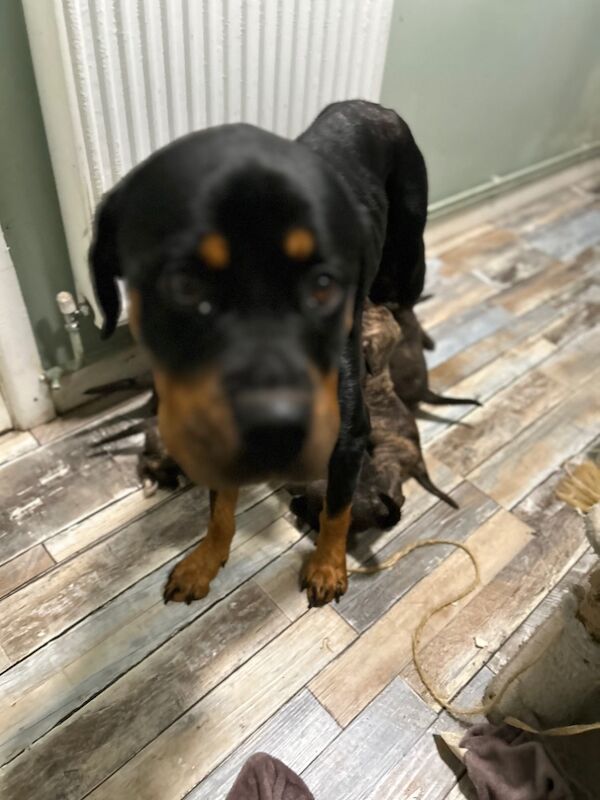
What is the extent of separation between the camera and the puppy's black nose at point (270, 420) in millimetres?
821

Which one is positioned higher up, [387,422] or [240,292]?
[240,292]

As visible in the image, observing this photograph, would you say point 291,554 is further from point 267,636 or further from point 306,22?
point 306,22

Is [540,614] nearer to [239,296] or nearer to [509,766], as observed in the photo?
[509,766]

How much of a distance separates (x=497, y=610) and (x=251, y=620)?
70cm

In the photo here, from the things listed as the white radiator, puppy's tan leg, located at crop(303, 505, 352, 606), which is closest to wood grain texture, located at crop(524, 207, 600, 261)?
the white radiator

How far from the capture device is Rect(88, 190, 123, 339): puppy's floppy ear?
1.11 metres

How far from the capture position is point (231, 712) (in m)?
1.52

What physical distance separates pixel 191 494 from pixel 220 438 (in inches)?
46.6

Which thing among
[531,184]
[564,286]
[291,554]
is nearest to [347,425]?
[291,554]

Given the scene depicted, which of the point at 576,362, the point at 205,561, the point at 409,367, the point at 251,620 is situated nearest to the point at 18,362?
the point at 205,561

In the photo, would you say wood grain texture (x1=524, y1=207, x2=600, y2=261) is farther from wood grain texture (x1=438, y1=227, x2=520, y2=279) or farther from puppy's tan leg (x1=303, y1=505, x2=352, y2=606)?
puppy's tan leg (x1=303, y1=505, x2=352, y2=606)

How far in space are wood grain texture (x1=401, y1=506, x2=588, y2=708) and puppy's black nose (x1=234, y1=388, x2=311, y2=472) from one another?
105 cm

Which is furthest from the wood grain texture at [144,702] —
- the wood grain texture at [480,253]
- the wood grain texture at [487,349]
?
the wood grain texture at [480,253]

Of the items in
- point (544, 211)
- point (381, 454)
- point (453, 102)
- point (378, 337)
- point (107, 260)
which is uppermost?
point (107, 260)
